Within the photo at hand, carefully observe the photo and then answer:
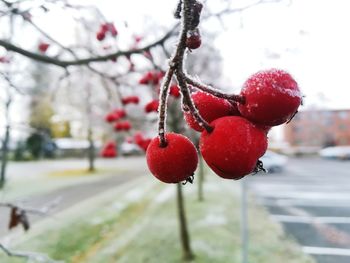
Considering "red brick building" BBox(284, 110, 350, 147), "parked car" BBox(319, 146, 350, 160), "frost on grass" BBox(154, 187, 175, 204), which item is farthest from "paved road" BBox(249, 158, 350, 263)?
"parked car" BBox(319, 146, 350, 160)

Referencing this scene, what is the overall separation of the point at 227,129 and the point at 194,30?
207 millimetres

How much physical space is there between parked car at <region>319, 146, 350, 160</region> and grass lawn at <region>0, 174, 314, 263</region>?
93.7 feet

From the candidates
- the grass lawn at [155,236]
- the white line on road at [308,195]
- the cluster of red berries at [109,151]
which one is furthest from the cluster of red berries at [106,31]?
the white line on road at [308,195]

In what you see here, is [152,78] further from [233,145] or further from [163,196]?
[163,196]

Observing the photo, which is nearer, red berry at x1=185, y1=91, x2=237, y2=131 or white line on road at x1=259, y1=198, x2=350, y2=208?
red berry at x1=185, y1=91, x2=237, y2=131

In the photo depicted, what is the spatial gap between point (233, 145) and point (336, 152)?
42418 mm

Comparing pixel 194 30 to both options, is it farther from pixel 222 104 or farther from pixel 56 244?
pixel 56 244

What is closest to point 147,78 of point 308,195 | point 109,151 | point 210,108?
point 109,151

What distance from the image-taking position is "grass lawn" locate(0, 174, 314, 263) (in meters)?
7.96

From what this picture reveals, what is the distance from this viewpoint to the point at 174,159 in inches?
34.9

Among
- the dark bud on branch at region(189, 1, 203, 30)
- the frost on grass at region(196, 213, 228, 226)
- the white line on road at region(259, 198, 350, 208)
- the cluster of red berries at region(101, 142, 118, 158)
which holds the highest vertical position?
the dark bud on branch at region(189, 1, 203, 30)

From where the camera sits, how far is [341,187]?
17516 mm

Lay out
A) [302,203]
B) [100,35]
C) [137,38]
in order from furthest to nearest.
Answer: [302,203] < [137,38] < [100,35]

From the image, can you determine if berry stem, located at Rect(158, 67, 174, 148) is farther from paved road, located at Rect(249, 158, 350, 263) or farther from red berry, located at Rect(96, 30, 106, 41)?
paved road, located at Rect(249, 158, 350, 263)
